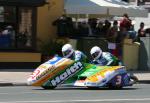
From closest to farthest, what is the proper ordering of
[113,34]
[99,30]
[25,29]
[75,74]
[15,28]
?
1. [75,74]
2. [15,28]
3. [25,29]
4. [113,34]
5. [99,30]

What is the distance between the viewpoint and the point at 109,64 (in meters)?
19.8

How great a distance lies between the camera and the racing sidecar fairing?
19156mm

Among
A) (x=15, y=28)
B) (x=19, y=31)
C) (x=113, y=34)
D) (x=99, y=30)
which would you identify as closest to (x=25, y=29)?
(x=19, y=31)

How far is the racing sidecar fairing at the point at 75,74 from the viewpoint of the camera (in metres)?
19.2

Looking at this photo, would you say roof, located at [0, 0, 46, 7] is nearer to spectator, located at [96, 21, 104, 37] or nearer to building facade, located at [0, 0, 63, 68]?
building facade, located at [0, 0, 63, 68]

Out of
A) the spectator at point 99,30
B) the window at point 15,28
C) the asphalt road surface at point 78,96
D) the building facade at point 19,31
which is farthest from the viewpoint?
the spectator at point 99,30

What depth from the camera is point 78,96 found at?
17.2 metres

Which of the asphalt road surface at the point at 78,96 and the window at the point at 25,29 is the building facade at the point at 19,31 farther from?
the asphalt road surface at the point at 78,96

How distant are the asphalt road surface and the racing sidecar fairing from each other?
0.83 feet

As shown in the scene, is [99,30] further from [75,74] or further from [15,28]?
[75,74]

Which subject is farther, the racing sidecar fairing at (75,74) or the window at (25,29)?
the window at (25,29)

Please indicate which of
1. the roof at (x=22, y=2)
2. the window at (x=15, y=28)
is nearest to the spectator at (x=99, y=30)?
the window at (x=15, y=28)

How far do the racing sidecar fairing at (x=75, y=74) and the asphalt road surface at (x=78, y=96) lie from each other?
25 centimetres

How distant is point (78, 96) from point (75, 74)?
223 cm
